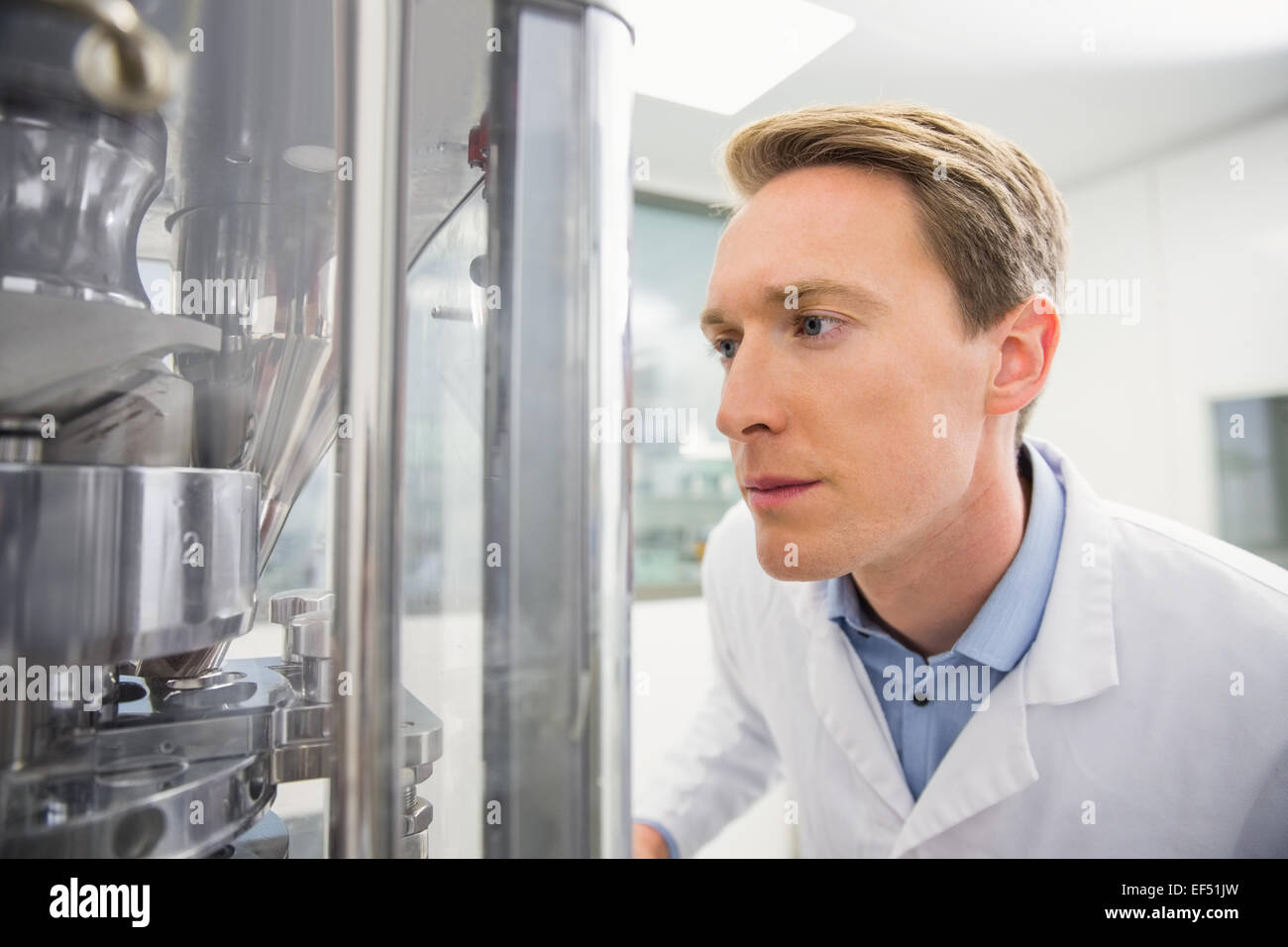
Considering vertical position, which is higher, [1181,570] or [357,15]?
[357,15]

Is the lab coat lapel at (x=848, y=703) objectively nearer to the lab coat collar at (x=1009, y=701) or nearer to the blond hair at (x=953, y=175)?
the lab coat collar at (x=1009, y=701)

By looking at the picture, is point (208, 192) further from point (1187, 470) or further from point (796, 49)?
point (1187, 470)

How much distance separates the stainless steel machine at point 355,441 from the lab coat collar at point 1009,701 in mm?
454

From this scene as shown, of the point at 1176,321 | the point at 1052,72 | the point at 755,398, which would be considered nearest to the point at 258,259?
the point at 755,398

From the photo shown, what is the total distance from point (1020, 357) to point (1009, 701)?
323mm

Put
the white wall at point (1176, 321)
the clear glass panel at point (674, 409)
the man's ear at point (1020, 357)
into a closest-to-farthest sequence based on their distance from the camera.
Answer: the man's ear at point (1020, 357), the white wall at point (1176, 321), the clear glass panel at point (674, 409)

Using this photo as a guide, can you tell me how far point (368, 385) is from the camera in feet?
0.82

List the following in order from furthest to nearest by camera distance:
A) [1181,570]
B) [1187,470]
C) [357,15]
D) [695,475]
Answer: [695,475] → [1187,470] → [1181,570] → [357,15]

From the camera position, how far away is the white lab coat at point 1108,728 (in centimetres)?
60

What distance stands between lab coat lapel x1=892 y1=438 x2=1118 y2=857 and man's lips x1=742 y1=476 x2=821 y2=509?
290 millimetres

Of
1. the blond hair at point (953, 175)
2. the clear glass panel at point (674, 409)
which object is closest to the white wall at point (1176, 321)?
the clear glass panel at point (674, 409)

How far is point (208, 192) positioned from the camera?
1.29 ft
